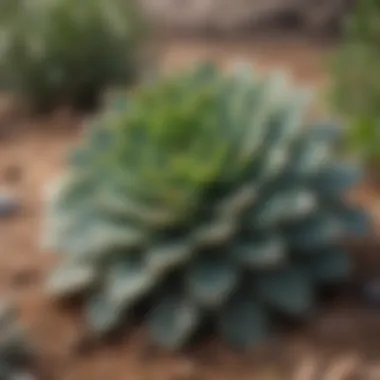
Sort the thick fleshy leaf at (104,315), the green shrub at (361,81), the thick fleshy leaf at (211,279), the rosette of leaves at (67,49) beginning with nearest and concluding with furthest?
1. the thick fleshy leaf at (211,279)
2. the thick fleshy leaf at (104,315)
3. the green shrub at (361,81)
4. the rosette of leaves at (67,49)

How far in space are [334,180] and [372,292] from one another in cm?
33

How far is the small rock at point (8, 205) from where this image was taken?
3287 millimetres

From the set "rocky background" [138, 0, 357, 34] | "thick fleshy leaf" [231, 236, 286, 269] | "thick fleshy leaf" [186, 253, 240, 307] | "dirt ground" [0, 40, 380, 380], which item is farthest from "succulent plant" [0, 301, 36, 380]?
"rocky background" [138, 0, 357, 34]

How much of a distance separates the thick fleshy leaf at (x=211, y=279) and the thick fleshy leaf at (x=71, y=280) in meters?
0.29

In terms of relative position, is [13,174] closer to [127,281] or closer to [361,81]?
[127,281]

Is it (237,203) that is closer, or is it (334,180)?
(237,203)

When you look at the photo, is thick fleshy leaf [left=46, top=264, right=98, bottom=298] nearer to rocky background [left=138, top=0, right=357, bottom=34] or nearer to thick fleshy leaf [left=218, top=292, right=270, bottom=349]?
thick fleshy leaf [left=218, top=292, right=270, bottom=349]

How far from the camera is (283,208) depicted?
8.30 feet

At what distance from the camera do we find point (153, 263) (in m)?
2.50

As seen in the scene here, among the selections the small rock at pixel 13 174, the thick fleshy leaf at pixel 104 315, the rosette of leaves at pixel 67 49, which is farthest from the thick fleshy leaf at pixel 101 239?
the rosette of leaves at pixel 67 49

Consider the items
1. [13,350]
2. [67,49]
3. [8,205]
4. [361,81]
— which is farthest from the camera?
[67,49]

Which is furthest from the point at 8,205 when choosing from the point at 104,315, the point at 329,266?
the point at 329,266

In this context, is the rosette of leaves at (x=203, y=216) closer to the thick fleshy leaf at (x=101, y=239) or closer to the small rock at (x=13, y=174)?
the thick fleshy leaf at (x=101, y=239)

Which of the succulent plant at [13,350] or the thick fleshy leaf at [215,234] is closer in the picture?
the succulent plant at [13,350]
